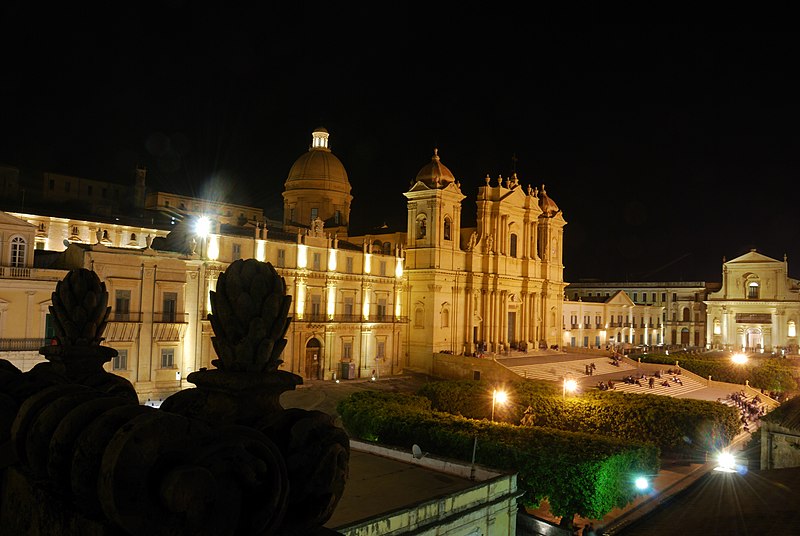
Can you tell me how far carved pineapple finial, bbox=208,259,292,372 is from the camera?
3.68m

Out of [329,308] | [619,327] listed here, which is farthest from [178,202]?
[619,327]

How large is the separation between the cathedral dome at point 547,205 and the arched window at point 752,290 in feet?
95.1

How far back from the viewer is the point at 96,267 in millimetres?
32875

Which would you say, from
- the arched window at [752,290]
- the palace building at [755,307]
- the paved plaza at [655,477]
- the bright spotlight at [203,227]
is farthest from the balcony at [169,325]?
the arched window at [752,290]

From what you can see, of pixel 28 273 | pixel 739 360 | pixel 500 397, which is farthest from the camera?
pixel 739 360

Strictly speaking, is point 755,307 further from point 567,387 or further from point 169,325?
point 169,325

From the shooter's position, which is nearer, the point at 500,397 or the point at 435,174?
the point at 500,397

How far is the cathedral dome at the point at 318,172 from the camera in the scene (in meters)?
60.8

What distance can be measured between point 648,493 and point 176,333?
26076mm

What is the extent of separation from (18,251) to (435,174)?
106 ft

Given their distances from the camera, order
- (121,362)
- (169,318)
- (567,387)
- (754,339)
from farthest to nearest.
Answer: (754,339) < (169,318) < (567,387) < (121,362)

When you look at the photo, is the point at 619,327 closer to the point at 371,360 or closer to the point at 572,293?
the point at 572,293

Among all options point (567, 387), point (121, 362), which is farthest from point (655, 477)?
point (121, 362)

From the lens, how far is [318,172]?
199 ft
